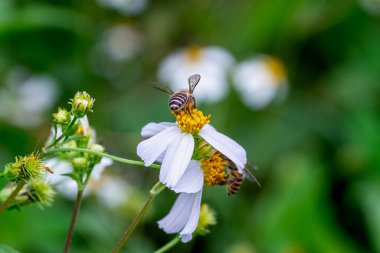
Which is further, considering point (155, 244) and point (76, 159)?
point (155, 244)

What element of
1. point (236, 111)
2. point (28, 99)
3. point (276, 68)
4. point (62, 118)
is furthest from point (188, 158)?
point (276, 68)

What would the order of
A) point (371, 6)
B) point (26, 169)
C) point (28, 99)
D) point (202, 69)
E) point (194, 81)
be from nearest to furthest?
point (26, 169) < point (194, 81) < point (28, 99) < point (202, 69) < point (371, 6)

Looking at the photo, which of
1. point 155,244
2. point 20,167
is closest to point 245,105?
point 155,244

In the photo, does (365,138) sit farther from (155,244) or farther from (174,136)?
(174,136)

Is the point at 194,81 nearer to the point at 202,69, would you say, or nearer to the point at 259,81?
the point at 202,69

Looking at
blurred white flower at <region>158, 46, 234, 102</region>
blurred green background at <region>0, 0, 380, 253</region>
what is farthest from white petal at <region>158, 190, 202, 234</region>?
blurred white flower at <region>158, 46, 234, 102</region>

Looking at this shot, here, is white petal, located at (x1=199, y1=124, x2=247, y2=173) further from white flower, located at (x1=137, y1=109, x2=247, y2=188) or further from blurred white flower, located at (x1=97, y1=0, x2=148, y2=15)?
blurred white flower, located at (x1=97, y1=0, x2=148, y2=15)
